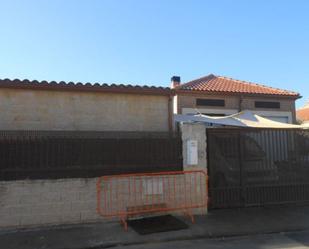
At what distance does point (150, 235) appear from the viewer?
7320 mm

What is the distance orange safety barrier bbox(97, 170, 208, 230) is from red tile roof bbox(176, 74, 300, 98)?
9.29m

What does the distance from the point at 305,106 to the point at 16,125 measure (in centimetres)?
3899

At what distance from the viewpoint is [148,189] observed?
28.4 feet

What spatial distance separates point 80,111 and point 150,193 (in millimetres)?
3142

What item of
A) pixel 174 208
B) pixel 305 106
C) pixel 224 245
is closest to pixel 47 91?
pixel 174 208

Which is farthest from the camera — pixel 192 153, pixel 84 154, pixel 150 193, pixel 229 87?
pixel 229 87

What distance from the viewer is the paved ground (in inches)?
271

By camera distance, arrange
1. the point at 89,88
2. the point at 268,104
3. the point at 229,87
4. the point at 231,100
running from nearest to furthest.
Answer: the point at 89,88 < the point at 231,100 < the point at 268,104 < the point at 229,87

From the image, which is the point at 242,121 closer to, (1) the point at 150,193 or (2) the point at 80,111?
(1) the point at 150,193

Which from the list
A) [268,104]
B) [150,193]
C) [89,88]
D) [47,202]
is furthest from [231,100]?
[47,202]

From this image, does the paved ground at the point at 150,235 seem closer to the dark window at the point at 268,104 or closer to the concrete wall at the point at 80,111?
the concrete wall at the point at 80,111

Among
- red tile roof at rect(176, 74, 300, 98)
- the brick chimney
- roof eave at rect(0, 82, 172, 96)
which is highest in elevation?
the brick chimney

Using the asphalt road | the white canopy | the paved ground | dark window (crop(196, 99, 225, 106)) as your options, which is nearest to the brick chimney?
dark window (crop(196, 99, 225, 106))

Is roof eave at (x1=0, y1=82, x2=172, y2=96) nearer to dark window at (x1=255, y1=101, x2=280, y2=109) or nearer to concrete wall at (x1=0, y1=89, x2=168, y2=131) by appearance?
concrete wall at (x1=0, y1=89, x2=168, y2=131)
